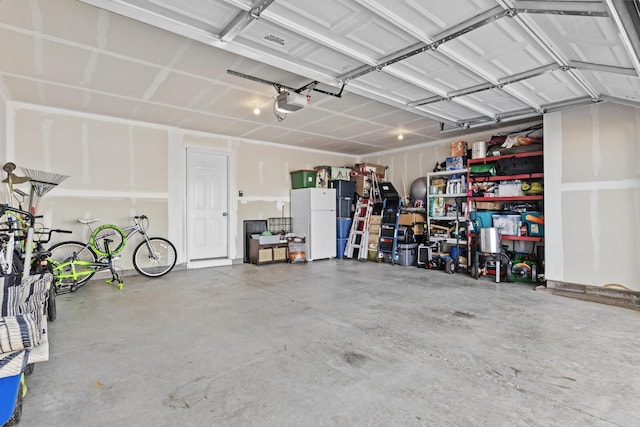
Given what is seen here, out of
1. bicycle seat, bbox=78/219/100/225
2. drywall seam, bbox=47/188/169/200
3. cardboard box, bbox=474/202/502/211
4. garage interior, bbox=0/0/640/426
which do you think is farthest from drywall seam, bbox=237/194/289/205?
cardboard box, bbox=474/202/502/211

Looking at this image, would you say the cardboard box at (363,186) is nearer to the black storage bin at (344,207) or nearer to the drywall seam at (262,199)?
the black storage bin at (344,207)

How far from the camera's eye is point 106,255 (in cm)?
458

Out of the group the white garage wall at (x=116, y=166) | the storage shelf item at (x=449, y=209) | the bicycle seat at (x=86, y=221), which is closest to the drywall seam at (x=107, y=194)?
the white garage wall at (x=116, y=166)

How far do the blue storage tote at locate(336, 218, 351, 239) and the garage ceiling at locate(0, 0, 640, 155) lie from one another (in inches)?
119

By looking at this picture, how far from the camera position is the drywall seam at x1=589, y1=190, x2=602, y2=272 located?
13.5 feet

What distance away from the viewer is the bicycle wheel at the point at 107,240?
4605mm

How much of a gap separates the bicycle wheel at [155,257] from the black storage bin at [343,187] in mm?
3641

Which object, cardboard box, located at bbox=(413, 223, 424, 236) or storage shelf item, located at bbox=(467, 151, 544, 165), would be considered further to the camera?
cardboard box, located at bbox=(413, 223, 424, 236)

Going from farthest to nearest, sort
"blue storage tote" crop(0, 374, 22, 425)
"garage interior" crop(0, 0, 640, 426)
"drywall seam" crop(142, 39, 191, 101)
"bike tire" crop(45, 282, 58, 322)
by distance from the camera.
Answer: "bike tire" crop(45, 282, 58, 322), "drywall seam" crop(142, 39, 191, 101), "garage interior" crop(0, 0, 640, 426), "blue storage tote" crop(0, 374, 22, 425)

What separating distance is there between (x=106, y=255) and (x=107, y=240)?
0.69ft

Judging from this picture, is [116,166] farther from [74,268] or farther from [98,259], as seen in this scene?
[74,268]

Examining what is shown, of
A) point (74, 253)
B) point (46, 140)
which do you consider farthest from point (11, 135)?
point (74, 253)

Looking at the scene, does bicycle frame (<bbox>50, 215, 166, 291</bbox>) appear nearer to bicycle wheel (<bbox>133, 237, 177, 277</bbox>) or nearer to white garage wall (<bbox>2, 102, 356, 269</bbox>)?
bicycle wheel (<bbox>133, 237, 177, 277</bbox>)

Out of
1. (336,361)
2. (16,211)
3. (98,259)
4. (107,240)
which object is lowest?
(336,361)
